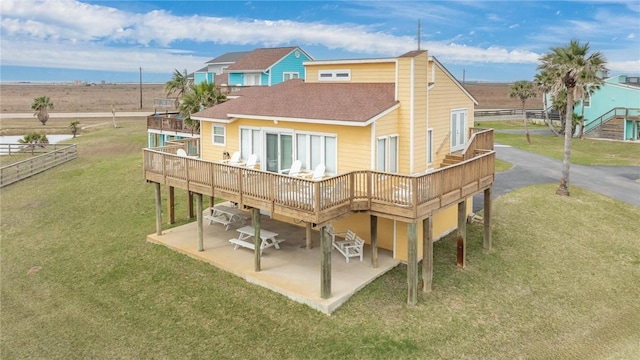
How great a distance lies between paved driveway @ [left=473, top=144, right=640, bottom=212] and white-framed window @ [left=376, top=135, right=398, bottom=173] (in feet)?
25.0

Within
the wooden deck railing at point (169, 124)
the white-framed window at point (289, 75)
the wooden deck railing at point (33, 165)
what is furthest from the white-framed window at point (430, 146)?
the white-framed window at point (289, 75)

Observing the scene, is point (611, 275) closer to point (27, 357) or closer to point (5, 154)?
point (27, 357)

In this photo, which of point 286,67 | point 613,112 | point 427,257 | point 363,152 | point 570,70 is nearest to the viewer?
point 427,257

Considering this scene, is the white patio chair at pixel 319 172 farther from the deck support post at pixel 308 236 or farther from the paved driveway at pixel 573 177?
the paved driveway at pixel 573 177

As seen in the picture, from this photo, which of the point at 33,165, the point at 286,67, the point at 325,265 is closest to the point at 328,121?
the point at 325,265

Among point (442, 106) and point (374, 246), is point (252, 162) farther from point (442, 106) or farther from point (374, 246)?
point (442, 106)

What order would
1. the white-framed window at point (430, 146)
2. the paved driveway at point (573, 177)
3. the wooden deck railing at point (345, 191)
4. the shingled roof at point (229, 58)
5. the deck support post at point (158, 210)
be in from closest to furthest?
the wooden deck railing at point (345, 191) < the white-framed window at point (430, 146) < the deck support post at point (158, 210) < the paved driveway at point (573, 177) < the shingled roof at point (229, 58)

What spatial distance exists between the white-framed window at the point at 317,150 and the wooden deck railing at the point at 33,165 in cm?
2314

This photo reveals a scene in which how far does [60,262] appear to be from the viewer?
17.9 metres

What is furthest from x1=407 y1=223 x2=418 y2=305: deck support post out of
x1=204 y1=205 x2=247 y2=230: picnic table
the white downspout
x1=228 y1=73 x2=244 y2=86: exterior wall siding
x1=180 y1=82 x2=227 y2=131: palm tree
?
x1=228 y1=73 x2=244 y2=86: exterior wall siding

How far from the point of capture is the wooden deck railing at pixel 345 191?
13.1 meters

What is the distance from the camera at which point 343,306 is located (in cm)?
1327

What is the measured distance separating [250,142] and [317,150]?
3400 millimetres

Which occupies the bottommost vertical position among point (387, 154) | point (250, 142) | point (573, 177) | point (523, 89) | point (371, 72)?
point (573, 177)
